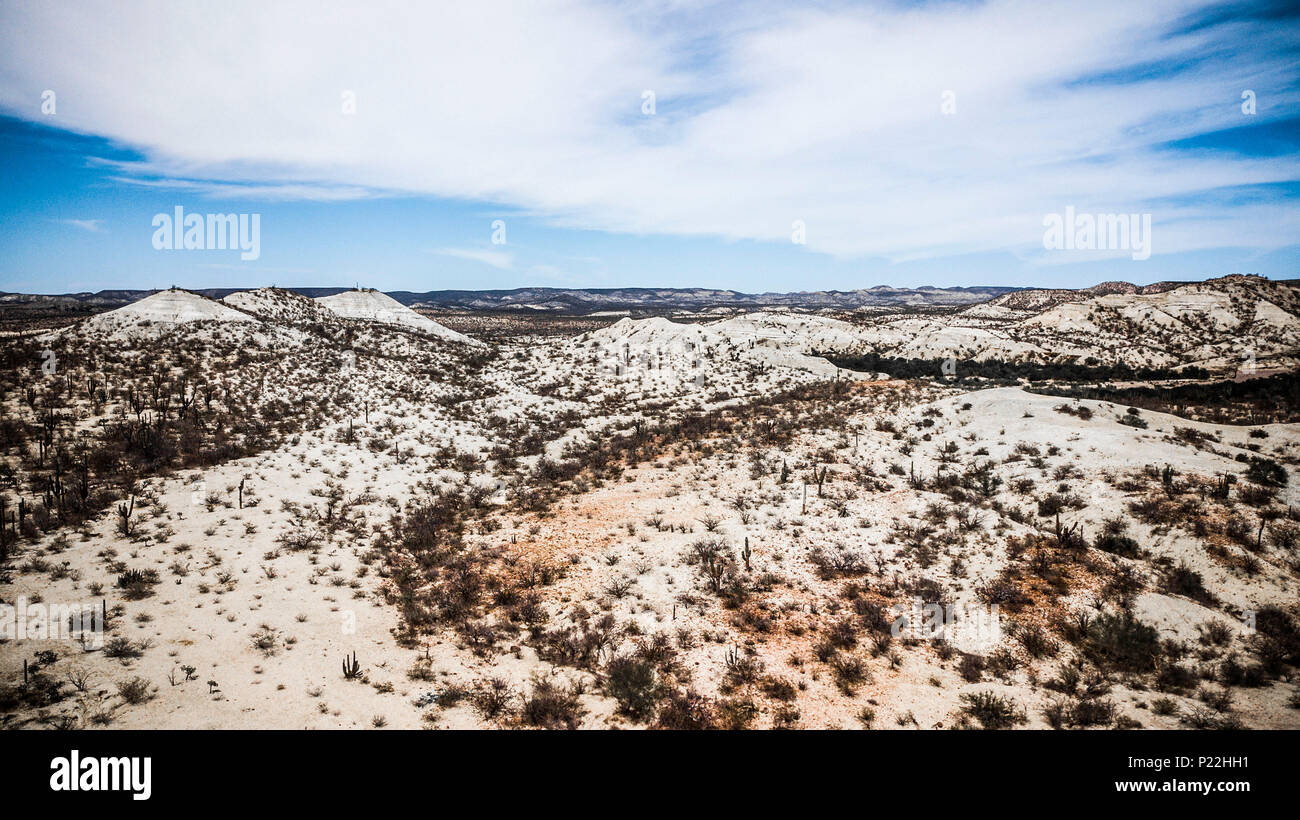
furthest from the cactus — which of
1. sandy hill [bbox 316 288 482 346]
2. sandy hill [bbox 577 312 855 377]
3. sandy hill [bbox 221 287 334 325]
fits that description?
sandy hill [bbox 316 288 482 346]

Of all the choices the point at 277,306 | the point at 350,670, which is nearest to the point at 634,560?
the point at 350,670

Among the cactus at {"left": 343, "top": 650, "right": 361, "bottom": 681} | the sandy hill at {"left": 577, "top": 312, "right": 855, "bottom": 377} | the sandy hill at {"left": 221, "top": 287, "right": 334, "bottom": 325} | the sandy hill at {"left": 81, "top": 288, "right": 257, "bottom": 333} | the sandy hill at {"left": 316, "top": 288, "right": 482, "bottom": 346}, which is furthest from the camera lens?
the sandy hill at {"left": 316, "top": 288, "right": 482, "bottom": 346}

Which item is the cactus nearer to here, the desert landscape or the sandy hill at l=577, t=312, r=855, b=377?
the desert landscape

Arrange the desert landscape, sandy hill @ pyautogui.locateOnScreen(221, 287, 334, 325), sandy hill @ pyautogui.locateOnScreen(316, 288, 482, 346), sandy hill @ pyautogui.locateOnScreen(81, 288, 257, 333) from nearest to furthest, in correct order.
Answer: the desert landscape, sandy hill @ pyautogui.locateOnScreen(81, 288, 257, 333), sandy hill @ pyautogui.locateOnScreen(221, 287, 334, 325), sandy hill @ pyautogui.locateOnScreen(316, 288, 482, 346)

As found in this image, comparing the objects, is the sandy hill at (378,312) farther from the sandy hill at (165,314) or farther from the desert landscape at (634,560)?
the desert landscape at (634,560)
